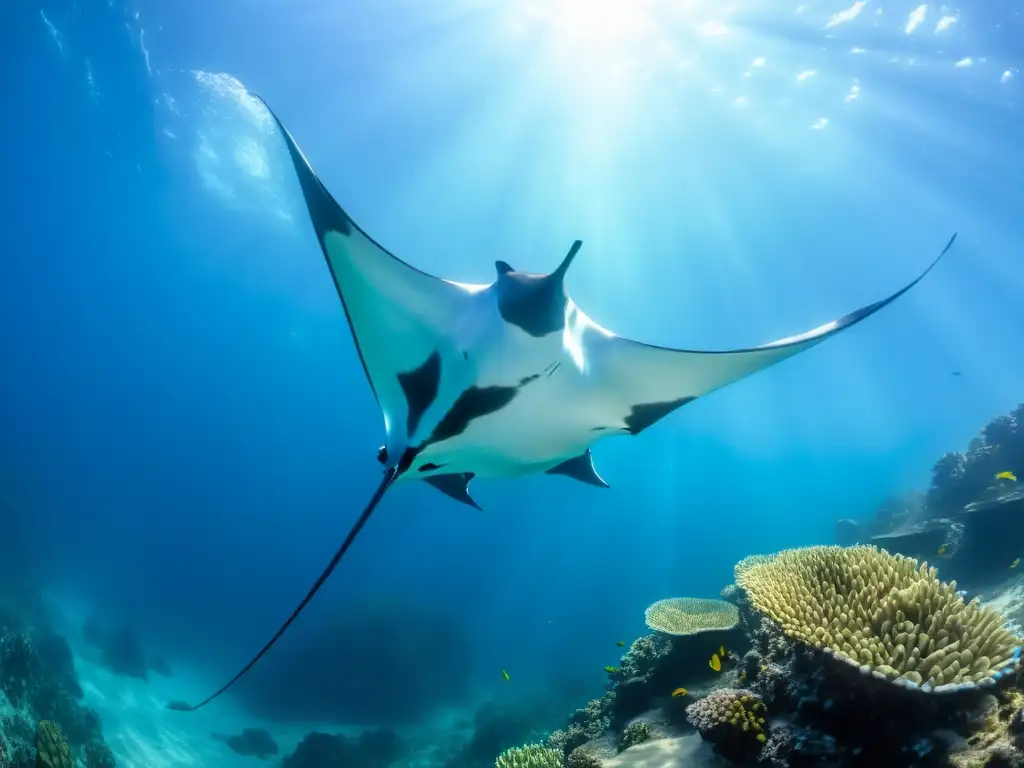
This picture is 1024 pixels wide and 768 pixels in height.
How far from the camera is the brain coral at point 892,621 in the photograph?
117 inches

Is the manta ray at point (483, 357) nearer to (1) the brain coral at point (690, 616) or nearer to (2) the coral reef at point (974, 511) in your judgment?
(1) the brain coral at point (690, 616)

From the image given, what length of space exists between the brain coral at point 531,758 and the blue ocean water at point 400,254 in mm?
17091

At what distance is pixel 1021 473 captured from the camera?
11.9m

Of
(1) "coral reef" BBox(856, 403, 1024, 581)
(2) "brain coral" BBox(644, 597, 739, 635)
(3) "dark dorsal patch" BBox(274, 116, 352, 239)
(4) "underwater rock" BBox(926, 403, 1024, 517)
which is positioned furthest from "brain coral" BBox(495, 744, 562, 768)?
(4) "underwater rock" BBox(926, 403, 1024, 517)

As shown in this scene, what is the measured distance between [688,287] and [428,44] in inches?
737

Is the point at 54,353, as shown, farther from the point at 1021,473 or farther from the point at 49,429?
the point at 1021,473

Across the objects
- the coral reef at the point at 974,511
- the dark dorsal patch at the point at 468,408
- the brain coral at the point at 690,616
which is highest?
the coral reef at the point at 974,511

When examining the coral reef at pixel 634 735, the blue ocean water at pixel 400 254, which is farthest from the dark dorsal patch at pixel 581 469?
the blue ocean water at pixel 400 254

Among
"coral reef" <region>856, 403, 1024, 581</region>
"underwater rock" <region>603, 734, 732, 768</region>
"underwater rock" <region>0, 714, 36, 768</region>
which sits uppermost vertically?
"coral reef" <region>856, 403, 1024, 581</region>

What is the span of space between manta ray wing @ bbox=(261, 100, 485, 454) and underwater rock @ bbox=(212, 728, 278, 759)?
832 inches

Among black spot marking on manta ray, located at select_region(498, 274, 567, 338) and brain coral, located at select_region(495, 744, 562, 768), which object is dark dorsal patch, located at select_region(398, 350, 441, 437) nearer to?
black spot marking on manta ray, located at select_region(498, 274, 567, 338)

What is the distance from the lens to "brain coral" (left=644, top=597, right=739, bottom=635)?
6.04 m

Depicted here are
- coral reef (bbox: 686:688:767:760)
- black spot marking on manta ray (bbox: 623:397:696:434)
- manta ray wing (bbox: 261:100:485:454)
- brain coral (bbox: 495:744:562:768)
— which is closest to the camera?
manta ray wing (bbox: 261:100:485:454)

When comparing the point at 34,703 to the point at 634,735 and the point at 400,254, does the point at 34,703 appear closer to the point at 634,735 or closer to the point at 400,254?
the point at 634,735
